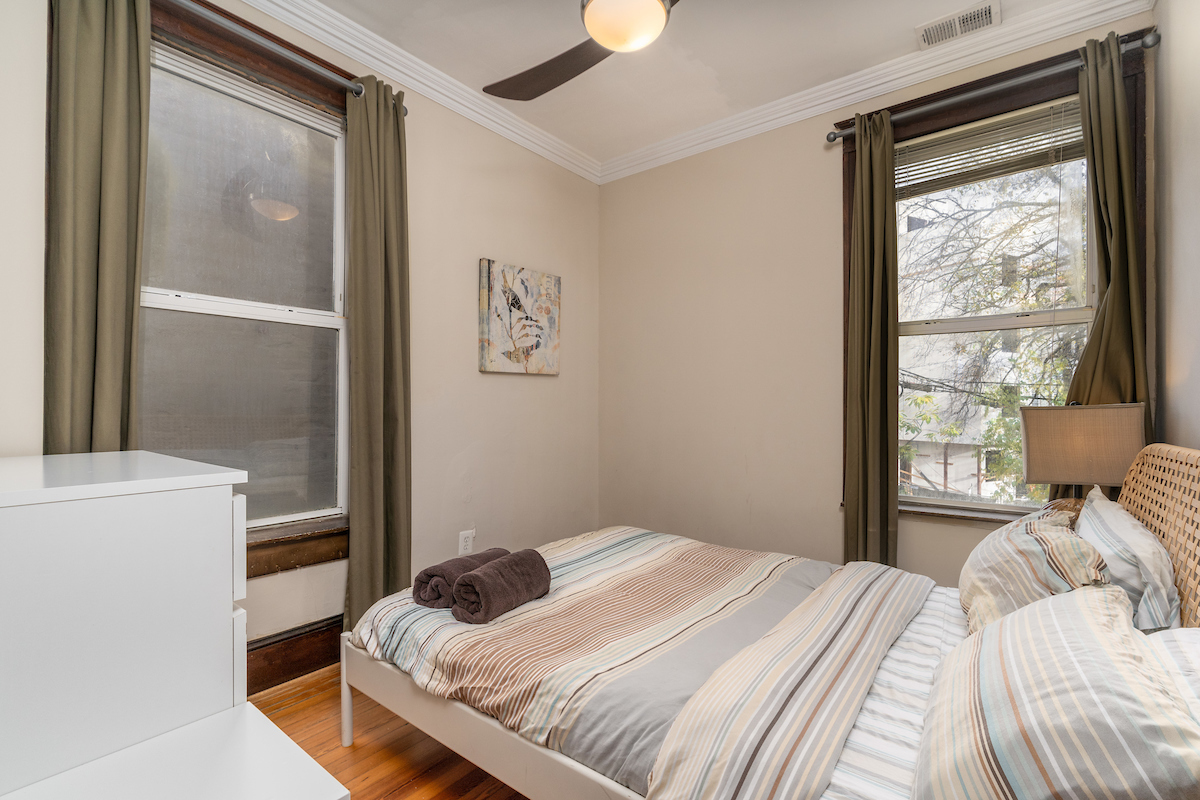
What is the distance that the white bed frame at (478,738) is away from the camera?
117cm

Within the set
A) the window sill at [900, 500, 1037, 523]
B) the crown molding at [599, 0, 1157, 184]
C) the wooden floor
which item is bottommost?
the wooden floor

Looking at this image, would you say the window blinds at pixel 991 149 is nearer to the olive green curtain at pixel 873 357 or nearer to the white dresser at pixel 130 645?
the olive green curtain at pixel 873 357

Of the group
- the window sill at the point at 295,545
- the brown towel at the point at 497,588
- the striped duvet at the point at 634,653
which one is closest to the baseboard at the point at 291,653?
the window sill at the point at 295,545

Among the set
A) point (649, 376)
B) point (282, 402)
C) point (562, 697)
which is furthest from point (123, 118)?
point (649, 376)

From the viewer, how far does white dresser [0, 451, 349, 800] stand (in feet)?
2.91

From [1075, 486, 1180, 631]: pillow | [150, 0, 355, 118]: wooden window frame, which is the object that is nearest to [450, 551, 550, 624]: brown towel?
[1075, 486, 1180, 631]: pillow

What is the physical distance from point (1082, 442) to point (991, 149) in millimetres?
1364

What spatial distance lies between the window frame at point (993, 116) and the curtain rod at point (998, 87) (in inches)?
0.5

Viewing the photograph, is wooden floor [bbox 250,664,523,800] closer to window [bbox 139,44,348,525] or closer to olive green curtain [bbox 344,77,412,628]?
olive green curtain [bbox 344,77,412,628]

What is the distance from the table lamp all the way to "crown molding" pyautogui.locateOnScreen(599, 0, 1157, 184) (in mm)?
1542

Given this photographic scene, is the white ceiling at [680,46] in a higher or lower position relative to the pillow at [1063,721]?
higher

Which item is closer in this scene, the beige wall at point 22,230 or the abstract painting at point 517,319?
the beige wall at point 22,230

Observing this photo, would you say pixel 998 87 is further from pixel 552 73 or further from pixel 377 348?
pixel 377 348

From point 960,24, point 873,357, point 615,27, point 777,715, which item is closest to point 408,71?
point 615,27
